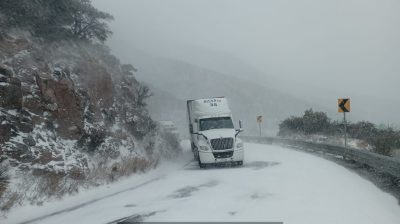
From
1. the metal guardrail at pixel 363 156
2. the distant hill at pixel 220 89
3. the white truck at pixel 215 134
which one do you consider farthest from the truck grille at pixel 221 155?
the distant hill at pixel 220 89

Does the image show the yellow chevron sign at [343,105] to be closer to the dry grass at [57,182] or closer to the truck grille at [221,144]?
the truck grille at [221,144]

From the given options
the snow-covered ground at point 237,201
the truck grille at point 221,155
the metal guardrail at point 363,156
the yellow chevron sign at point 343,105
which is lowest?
the snow-covered ground at point 237,201

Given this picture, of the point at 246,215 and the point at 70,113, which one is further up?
the point at 70,113

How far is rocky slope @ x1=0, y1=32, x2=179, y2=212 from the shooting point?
11055 mm

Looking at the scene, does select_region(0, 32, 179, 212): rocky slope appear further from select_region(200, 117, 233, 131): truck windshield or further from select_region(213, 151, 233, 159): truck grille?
select_region(213, 151, 233, 159): truck grille

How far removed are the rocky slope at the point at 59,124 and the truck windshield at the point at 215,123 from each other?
301cm

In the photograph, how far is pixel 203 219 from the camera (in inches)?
318

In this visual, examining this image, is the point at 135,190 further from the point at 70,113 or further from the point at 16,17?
the point at 16,17

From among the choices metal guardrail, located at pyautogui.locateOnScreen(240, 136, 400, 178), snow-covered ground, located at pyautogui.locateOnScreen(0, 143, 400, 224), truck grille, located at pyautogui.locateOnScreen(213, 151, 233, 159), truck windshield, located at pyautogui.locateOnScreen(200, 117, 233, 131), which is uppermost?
truck windshield, located at pyautogui.locateOnScreen(200, 117, 233, 131)

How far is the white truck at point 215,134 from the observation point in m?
17.3

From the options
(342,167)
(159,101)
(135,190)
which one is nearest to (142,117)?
(135,190)

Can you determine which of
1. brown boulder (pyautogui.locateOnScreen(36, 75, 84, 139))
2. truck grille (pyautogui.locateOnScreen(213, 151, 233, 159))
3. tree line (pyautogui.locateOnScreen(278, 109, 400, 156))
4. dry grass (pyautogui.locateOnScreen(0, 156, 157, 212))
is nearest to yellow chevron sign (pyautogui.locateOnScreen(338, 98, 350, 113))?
truck grille (pyautogui.locateOnScreen(213, 151, 233, 159))

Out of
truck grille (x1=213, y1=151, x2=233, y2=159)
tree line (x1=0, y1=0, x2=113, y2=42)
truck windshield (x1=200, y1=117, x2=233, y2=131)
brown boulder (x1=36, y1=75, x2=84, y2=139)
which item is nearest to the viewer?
brown boulder (x1=36, y1=75, x2=84, y2=139)

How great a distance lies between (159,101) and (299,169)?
69.1m
